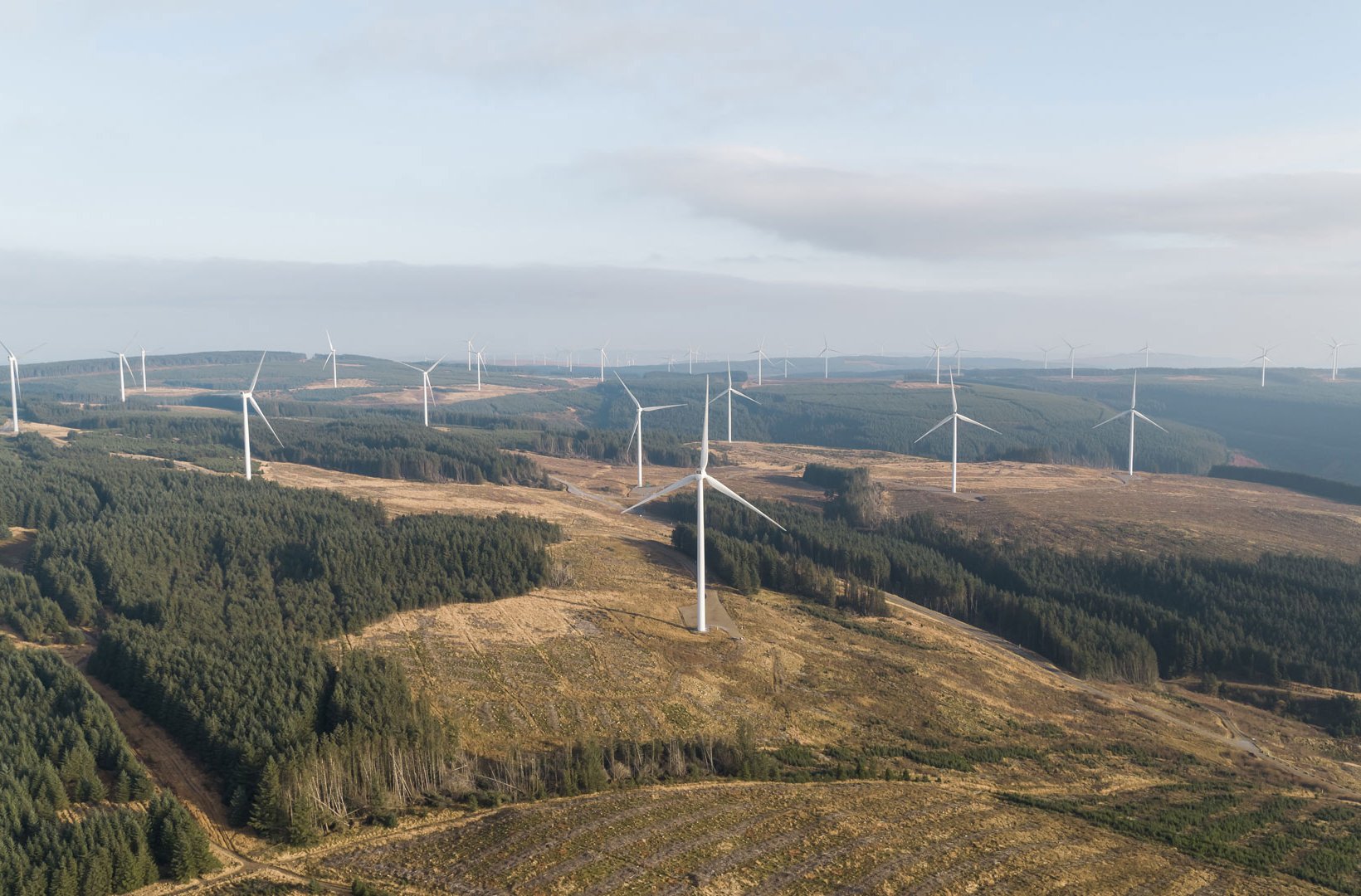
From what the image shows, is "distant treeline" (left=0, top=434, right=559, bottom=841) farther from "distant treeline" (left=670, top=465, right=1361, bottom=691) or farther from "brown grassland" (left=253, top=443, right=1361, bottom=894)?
"distant treeline" (left=670, top=465, right=1361, bottom=691)

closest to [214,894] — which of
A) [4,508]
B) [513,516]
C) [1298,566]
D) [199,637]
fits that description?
[199,637]

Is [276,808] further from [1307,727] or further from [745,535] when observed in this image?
[745,535]

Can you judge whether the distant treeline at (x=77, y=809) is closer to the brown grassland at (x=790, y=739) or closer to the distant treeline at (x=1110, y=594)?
Answer: the brown grassland at (x=790, y=739)

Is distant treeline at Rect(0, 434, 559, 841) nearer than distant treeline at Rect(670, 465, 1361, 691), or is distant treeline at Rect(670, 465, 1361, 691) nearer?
distant treeline at Rect(0, 434, 559, 841)

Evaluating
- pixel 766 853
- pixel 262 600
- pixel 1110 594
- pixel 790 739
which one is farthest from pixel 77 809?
pixel 1110 594

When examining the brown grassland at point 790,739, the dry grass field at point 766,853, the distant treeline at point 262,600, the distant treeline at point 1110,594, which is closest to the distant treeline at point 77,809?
the distant treeline at point 262,600

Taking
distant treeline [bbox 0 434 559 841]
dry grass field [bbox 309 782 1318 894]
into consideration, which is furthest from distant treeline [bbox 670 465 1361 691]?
dry grass field [bbox 309 782 1318 894]
